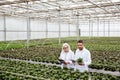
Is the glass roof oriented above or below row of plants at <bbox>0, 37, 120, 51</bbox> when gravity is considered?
above

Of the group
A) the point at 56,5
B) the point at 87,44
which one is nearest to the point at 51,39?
the point at 87,44

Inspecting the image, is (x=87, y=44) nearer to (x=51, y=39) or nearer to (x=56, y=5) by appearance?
(x=56, y=5)

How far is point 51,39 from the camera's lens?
90.4 ft

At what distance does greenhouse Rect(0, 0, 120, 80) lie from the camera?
7105 mm

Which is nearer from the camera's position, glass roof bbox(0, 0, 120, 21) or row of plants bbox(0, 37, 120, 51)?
glass roof bbox(0, 0, 120, 21)

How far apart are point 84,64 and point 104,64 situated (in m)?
Answer: 2.43

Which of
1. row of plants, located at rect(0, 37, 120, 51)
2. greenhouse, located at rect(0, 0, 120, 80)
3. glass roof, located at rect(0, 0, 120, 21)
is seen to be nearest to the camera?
greenhouse, located at rect(0, 0, 120, 80)

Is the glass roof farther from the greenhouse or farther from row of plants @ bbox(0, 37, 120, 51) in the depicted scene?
row of plants @ bbox(0, 37, 120, 51)

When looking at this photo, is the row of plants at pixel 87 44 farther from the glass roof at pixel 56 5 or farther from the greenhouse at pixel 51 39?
the glass roof at pixel 56 5

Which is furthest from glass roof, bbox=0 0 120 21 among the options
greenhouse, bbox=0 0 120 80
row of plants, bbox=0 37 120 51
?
row of plants, bbox=0 37 120 51

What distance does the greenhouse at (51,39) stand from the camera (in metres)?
7.11

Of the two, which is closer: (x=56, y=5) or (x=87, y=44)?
(x=56, y=5)

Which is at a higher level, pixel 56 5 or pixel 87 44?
pixel 56 5

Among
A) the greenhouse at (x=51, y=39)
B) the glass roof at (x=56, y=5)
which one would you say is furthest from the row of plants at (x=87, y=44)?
the glass roof at (x=56, y=5)
